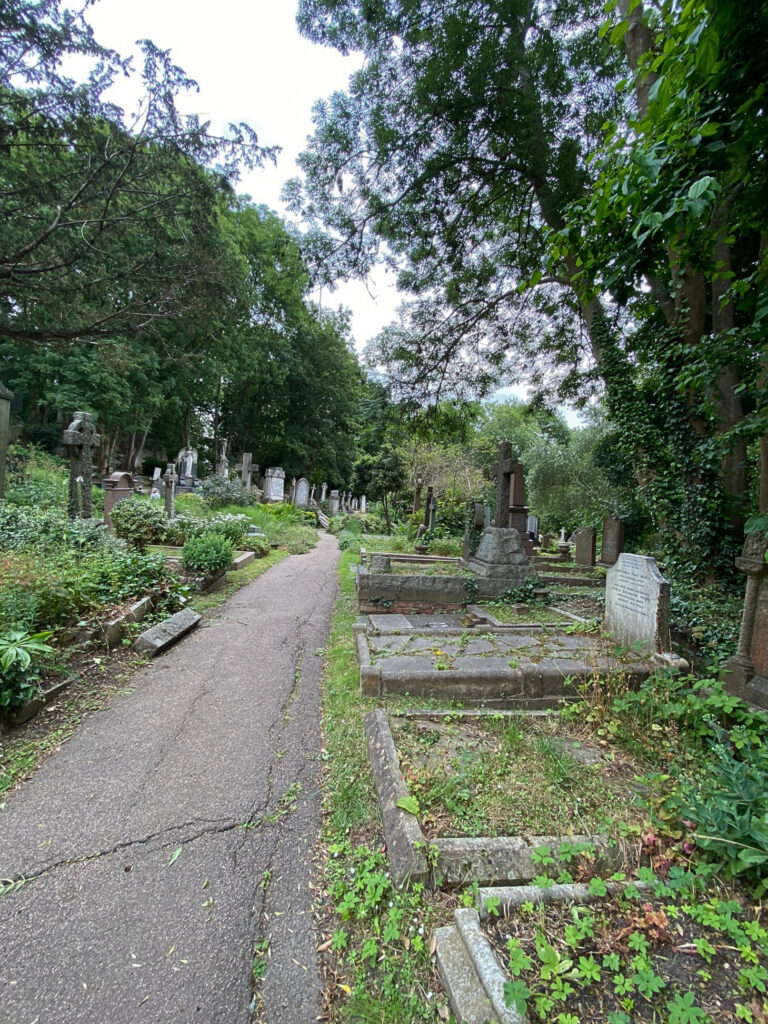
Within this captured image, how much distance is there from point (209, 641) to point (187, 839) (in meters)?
2.90

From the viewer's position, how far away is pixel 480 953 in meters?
1.35

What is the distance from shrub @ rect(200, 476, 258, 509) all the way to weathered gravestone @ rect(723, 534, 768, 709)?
52.6ft

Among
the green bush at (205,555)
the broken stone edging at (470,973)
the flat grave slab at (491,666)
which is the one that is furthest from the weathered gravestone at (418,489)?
the broken stone edging at (470,973)

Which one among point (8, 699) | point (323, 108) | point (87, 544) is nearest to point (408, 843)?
point (8, 699)

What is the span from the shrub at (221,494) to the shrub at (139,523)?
807 centimetres

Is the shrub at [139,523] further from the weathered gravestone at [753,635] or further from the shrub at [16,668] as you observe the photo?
the weathered gravestone at [753,635]

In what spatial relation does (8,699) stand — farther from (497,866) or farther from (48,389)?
(48,389)

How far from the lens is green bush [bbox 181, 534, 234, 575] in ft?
22.4

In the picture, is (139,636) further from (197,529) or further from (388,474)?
(388,474)

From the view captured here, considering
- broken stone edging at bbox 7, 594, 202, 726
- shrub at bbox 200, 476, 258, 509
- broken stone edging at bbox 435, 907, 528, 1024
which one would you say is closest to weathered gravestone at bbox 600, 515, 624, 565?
broken stone edging at bbox 7, 594, 202, 726

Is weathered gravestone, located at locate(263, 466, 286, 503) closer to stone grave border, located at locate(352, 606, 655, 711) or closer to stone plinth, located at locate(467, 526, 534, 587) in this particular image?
stone plinth, located at locate(467, 526, 534, 587)

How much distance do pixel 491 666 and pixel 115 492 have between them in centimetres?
991

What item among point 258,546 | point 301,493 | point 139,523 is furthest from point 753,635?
point 301,493

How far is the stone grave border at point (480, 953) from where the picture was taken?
1.22 meters
